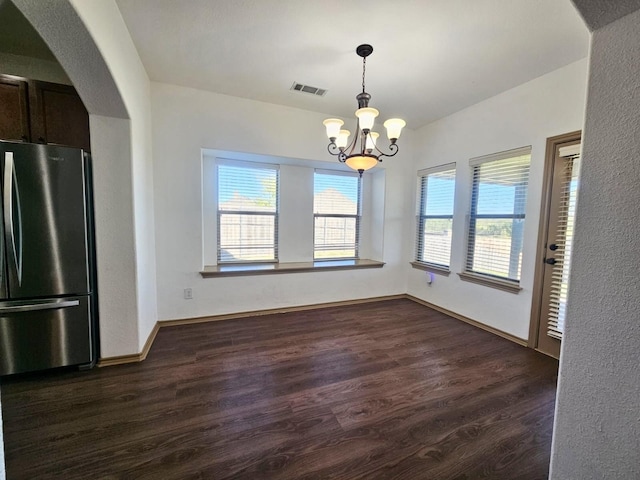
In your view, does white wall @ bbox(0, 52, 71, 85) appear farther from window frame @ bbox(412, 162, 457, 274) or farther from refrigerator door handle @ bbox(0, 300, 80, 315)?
window frame @ bbox(412, 162, 457, 274)

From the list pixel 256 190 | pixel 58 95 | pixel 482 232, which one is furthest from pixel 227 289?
pixel 482 232

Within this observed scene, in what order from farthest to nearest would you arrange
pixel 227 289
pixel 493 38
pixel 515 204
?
1. pixel 227 289
2. pixel 515 204
3. pixel 493 38

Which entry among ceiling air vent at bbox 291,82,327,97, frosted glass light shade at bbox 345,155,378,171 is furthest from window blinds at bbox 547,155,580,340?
ceiling air vent at bbox 291,82,327,97

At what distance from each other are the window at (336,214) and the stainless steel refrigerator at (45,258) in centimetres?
283

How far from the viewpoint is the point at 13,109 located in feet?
7.36

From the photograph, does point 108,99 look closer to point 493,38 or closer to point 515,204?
point 493,38

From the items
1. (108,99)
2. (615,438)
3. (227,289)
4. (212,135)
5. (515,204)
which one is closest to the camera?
(615,438)

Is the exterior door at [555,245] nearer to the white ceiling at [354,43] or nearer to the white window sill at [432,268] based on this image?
the white ceiling at [354,43]

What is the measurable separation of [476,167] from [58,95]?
4.43m

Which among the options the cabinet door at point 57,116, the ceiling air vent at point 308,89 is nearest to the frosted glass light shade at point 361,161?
the ceiling air vent at point 308,89

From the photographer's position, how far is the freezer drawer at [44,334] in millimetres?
2039

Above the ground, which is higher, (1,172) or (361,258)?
(1,172)

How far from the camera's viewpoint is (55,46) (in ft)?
5.45

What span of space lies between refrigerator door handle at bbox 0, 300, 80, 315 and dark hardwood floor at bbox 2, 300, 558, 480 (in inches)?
22.7
